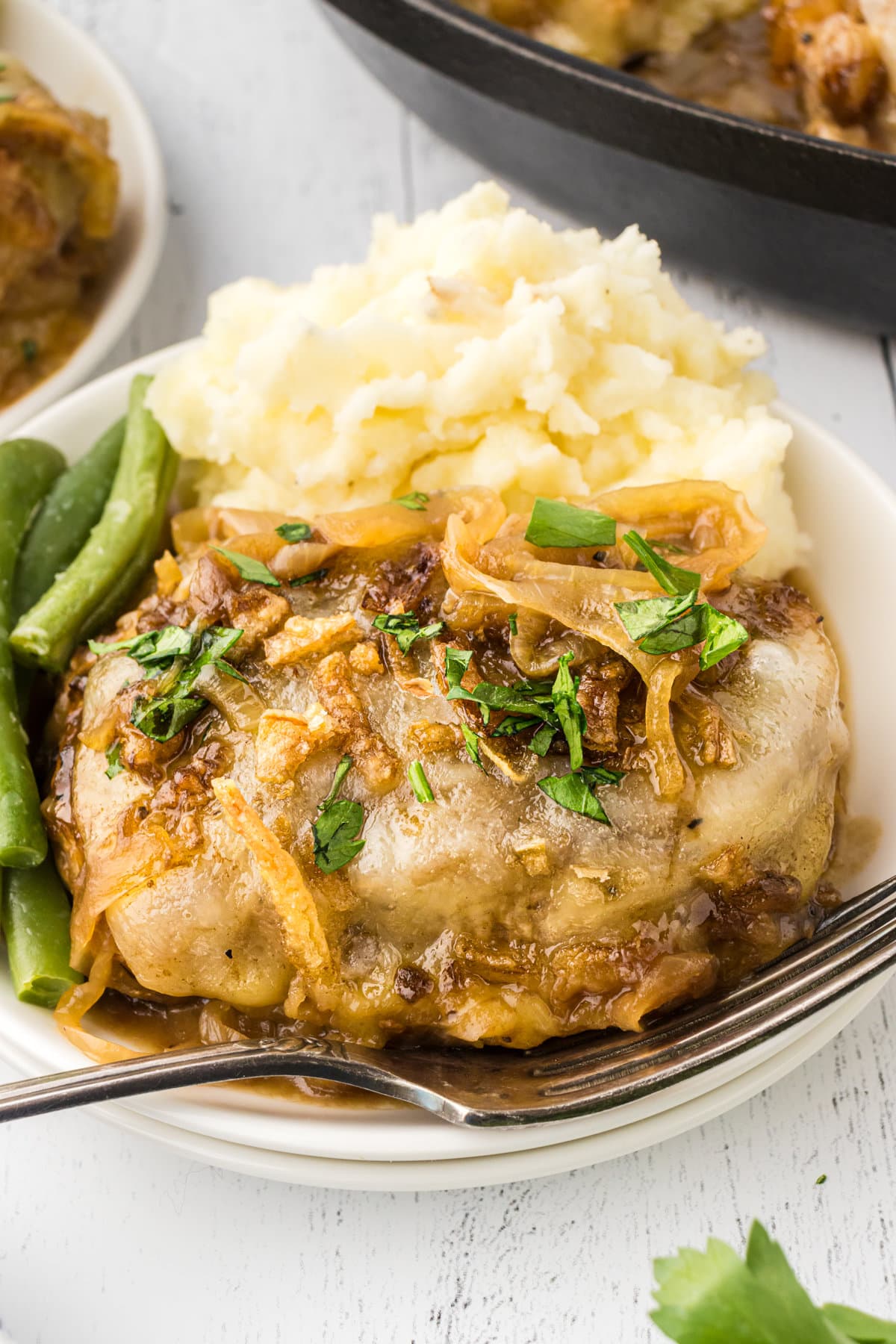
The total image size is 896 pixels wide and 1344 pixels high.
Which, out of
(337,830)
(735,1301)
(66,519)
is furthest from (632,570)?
(66,519)

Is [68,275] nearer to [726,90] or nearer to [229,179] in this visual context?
[229,179]

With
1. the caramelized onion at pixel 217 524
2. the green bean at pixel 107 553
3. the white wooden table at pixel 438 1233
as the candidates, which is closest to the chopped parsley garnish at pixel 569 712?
the caramelized onion at pixel 217 524

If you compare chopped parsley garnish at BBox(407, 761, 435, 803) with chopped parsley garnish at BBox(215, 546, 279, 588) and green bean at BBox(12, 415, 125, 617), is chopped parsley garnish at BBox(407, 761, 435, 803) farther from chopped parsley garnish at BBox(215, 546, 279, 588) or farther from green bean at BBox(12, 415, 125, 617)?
green bean at BBox(12, 415, 125, 617)

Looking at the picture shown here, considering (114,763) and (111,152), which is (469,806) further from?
(111,152)

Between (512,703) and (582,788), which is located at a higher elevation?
(512,703)

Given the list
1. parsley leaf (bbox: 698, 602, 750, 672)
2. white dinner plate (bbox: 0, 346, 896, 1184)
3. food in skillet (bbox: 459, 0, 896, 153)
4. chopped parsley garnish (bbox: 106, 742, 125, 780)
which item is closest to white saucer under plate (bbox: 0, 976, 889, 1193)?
white dinner plate (bbox: 0, 346, 896, 1184)

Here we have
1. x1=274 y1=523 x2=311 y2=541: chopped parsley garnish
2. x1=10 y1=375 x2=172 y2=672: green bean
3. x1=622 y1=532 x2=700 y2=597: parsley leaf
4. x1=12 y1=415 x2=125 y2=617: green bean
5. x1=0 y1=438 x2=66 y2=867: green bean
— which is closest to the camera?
x1=622 y1=532 x2=700 y2=597: parsley leaf
